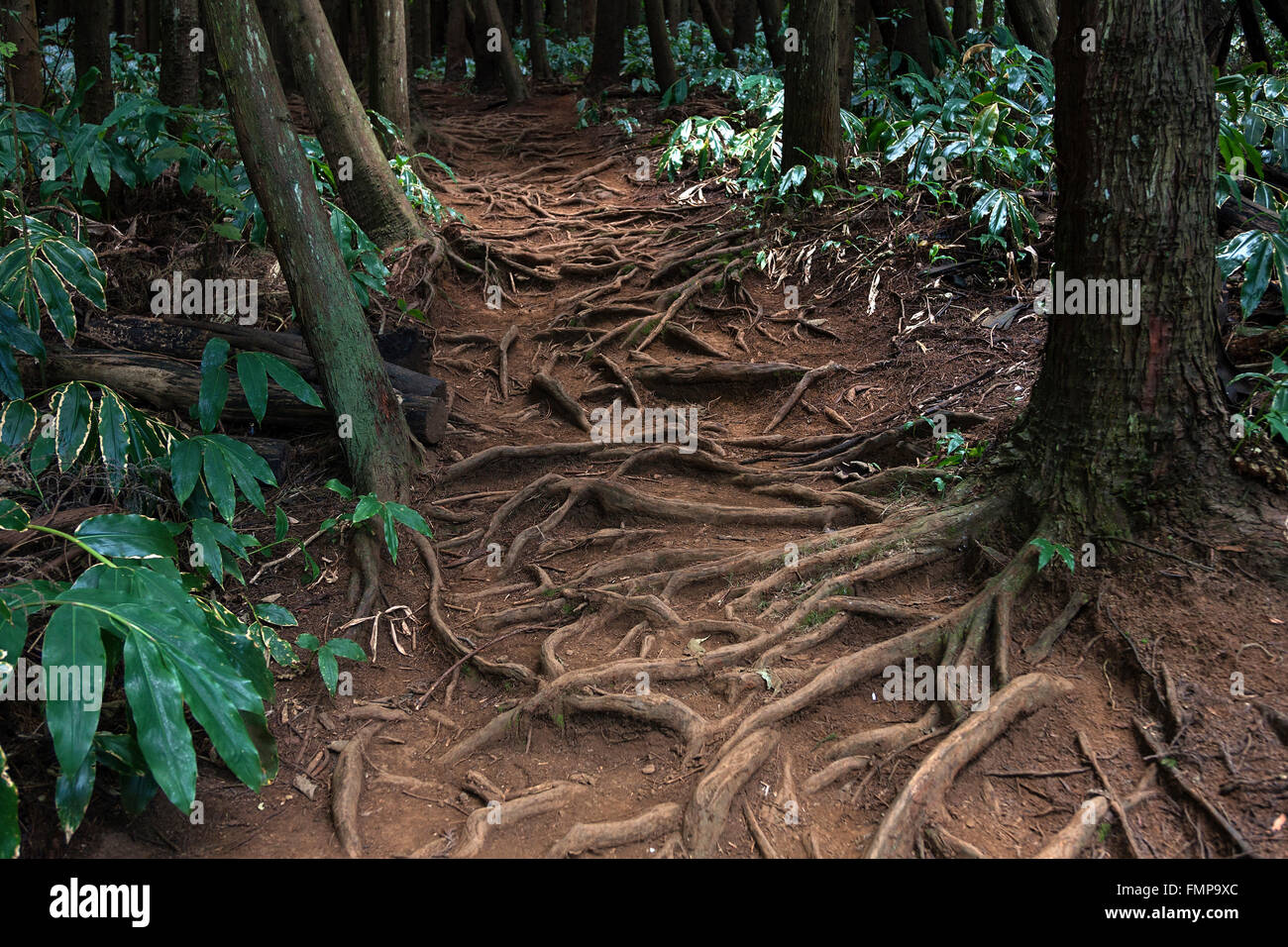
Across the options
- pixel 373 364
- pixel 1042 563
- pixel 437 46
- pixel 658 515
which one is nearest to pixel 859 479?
pixel 658 515

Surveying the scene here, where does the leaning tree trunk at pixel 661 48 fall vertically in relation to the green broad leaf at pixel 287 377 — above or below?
above

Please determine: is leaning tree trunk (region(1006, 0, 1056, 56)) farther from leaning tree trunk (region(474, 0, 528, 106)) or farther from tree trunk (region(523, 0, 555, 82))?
tree trunk (region(523, 0, 555, 82))

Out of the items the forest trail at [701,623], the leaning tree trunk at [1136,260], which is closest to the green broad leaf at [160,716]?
the forest trail at [701,623]

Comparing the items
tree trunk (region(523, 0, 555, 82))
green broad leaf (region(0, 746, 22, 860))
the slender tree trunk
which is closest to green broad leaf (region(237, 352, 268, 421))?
green broad leaf (region(0, 746, 22, 860))

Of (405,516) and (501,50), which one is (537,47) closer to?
(501,50)

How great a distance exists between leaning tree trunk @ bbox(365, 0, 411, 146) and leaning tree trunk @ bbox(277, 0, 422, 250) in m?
1.49

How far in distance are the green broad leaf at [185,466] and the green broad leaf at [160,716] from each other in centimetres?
143

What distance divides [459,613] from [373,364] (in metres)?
1.37

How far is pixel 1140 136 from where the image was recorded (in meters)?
3.22

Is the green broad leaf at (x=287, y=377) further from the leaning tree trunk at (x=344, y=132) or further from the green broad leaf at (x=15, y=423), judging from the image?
the leaning tree trunk at (x=344, y=132)

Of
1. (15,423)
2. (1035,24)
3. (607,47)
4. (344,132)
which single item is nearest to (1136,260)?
(15,423)

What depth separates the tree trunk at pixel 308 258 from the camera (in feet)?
13.8

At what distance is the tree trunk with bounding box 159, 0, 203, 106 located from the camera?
6.62m

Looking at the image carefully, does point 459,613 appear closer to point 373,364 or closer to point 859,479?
point 373,364
